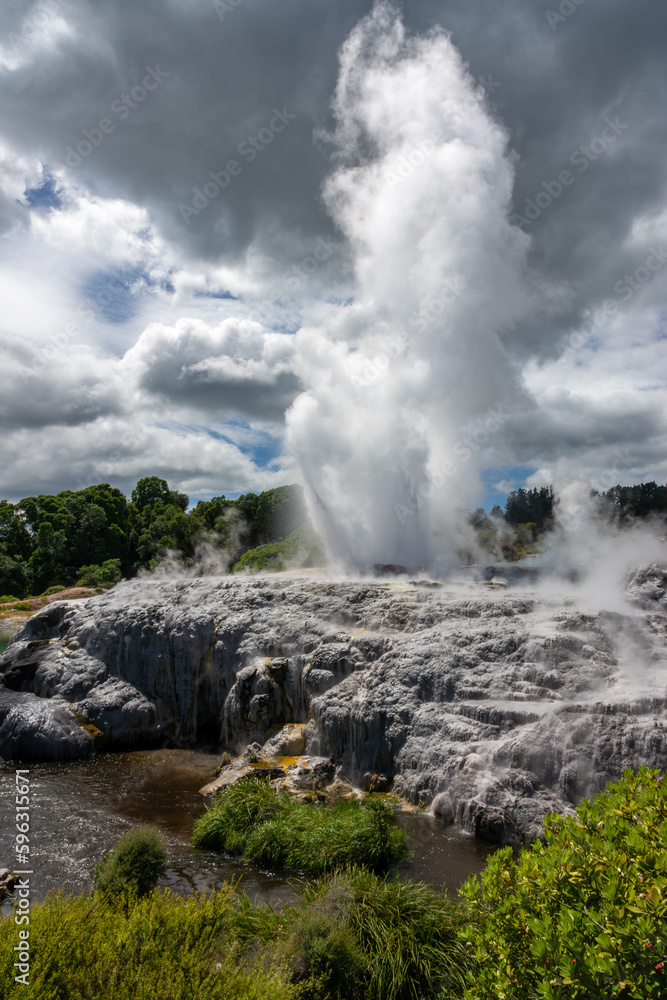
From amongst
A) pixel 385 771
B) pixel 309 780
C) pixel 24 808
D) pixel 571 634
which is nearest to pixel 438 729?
pixel 385 771

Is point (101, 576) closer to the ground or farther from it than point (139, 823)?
farther from it

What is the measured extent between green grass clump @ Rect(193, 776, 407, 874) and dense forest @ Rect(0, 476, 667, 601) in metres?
35.1

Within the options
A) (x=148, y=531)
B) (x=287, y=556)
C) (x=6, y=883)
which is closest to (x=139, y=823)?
(x=6, y=883)

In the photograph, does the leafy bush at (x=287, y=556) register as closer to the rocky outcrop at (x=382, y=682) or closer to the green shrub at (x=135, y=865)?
the rocky outcrop at (x=382, y=682)

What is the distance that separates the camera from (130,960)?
17.0 feet

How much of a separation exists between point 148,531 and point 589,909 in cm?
6217

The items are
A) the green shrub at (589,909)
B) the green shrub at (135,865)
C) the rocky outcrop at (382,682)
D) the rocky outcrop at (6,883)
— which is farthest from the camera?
the rocky outcrop at (382,682)

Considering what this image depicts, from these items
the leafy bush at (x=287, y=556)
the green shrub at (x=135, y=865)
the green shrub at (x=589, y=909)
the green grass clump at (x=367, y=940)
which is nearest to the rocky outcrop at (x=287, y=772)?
the green shrub at (x=135, y=865)

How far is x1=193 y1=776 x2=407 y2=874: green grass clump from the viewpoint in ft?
31.7

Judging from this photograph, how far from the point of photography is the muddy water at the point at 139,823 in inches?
390

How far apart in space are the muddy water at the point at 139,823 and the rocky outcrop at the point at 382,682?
3.37 feet

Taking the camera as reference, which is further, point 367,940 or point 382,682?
point 382,682

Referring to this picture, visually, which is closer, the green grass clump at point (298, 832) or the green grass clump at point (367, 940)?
the green grass clump at point (367, 940)

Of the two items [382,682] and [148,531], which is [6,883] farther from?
[148,531]
